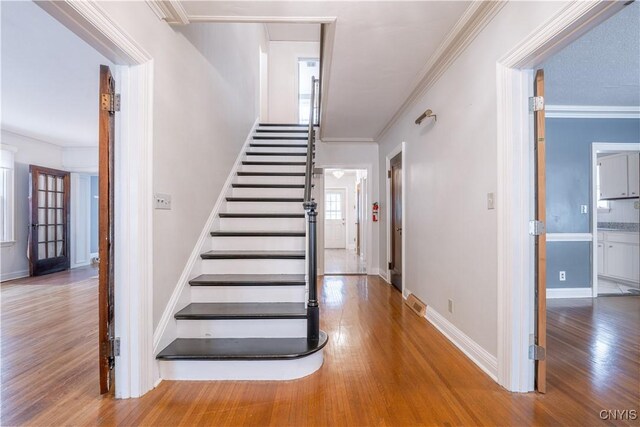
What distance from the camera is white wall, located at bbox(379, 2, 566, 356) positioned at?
1.87 meters

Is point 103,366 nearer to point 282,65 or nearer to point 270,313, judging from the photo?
point 270,313

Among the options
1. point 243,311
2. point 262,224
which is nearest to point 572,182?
point 262,224

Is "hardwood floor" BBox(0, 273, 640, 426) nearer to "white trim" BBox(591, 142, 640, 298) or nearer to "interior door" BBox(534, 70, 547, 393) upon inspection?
"interior door" BBox(534, 70, 547, 393)

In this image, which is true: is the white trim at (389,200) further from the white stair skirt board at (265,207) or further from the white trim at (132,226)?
the white trim at (132,226)

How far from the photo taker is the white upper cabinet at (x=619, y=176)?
14.6 feet

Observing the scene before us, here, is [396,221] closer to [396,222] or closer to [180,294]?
[396,222]

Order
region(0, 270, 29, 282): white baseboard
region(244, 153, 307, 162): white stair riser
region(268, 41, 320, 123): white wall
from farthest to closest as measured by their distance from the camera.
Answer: region(268, 41, 320, 123): white wall
region(0, 270, 29, 282): white baseboard
region(244, 153, 307, 162): white stair riser

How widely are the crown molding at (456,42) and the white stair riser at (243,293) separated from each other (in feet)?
7.25

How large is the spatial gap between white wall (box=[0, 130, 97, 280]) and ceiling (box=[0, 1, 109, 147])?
0.26 metres

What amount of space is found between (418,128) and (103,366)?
332 cm

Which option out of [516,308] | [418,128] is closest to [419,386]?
[516,308]

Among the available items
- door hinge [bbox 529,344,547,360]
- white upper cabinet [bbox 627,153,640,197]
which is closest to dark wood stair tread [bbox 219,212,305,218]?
door hinge [bbox 529,344,547,360]

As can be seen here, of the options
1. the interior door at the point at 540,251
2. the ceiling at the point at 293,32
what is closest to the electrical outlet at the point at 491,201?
the interior door at the point at 540,251

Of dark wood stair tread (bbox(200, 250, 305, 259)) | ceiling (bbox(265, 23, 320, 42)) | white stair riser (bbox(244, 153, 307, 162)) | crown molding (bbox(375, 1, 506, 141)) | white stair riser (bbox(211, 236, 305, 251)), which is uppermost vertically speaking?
ceiling (bbox(265, 23, 320, 42))
